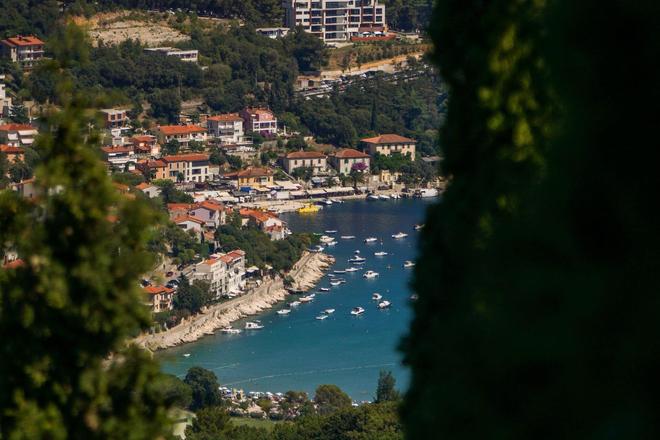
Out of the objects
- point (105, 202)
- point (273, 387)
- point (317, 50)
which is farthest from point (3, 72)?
point (105, 202)

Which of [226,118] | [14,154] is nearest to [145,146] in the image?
[226,118]

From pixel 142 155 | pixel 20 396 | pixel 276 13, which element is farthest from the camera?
pixel 276 13

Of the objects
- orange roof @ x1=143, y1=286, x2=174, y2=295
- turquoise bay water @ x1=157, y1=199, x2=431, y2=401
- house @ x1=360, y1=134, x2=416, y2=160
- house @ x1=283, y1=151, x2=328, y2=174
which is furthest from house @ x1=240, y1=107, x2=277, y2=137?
orange roof @ x1=143, y1=286, x2=174, y2=295

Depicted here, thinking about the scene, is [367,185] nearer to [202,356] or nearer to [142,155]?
[142,155]

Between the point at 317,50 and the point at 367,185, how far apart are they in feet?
12.1

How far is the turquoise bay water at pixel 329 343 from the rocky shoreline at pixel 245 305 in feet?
0.42

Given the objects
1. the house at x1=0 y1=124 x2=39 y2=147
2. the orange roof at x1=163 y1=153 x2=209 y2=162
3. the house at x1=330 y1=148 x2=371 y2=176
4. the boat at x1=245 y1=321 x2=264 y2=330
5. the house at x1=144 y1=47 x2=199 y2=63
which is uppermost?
the house at x1=144 y1=47 x2=199 y2=63

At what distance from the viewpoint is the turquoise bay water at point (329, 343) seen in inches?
380

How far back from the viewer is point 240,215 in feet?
46.5

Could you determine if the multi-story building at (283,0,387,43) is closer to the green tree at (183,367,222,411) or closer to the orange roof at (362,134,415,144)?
the orange roof at (362,134,415,144)

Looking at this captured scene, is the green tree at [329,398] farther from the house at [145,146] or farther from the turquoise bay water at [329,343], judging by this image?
the house at [145,146]

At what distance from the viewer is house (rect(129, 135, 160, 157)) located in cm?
1612

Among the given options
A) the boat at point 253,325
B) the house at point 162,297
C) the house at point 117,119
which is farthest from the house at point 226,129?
the boat at point 253,325

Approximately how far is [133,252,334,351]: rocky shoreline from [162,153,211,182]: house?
2.90m
